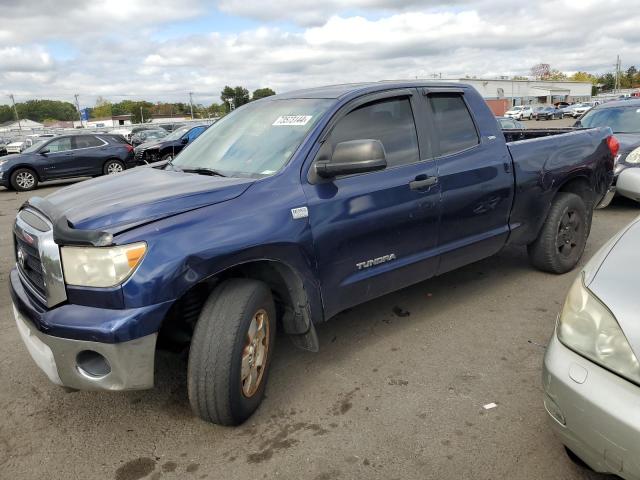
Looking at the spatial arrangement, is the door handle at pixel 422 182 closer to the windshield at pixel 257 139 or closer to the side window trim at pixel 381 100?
the side window trim at pixel 381 100

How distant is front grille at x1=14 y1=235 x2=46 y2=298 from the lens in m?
2.64

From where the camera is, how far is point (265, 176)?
118 inches

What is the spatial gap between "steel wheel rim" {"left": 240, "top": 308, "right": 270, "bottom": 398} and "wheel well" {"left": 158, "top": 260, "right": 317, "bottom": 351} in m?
0.22

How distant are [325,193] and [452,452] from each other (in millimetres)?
1538

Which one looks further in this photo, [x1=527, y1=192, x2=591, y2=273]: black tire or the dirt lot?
[x1=527, y1=192, x2=591, y2=273]: black tire

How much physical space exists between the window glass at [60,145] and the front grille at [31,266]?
44.4 ft

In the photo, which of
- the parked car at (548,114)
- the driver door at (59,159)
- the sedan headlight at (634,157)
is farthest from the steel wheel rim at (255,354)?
the parked car at (548,114)

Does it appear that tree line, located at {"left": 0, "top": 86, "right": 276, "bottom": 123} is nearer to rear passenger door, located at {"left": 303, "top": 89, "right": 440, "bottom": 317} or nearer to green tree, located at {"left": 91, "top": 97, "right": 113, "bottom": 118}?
green tree, located at {"left": 91, "top": 97, "right": 113, "bottom": 118}

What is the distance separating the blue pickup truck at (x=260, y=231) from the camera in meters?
2.42

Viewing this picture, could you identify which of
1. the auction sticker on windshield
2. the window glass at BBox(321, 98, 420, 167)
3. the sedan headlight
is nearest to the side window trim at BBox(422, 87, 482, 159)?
the window glass at BBox(321, 98, 420, 167)

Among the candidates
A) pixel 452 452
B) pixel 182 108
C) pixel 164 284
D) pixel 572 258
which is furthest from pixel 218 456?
pixel 182 108

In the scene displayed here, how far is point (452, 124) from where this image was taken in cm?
398

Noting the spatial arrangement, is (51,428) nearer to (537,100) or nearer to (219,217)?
(219,217)

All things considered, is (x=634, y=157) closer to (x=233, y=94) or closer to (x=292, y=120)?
(x=292, y=120)
